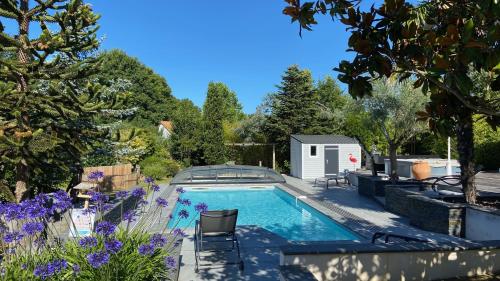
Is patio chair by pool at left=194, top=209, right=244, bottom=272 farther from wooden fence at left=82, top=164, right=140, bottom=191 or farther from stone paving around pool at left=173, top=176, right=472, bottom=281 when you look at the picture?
wooden fence at left=82, top=164, right=140, bottom=191

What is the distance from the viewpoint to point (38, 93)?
27.0 feet

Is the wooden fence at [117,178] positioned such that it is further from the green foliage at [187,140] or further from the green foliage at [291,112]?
the green foliage at [291,112]

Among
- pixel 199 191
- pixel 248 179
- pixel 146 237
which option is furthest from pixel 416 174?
pixel 146 237

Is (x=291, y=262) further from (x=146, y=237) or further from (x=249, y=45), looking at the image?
(x=249, y=45)

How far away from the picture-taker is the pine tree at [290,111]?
2734 cm

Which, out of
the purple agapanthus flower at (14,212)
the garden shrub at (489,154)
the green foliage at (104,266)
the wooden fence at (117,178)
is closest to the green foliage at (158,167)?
the wooden fence at (117,178)

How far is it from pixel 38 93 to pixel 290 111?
2105cm

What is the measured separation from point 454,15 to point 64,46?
800 centimetres

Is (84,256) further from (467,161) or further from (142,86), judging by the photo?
(142,86)

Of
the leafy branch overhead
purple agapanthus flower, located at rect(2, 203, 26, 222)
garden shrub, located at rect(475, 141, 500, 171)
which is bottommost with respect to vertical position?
purple agapanthus flower, located at rect(2, 203, 26, 222)

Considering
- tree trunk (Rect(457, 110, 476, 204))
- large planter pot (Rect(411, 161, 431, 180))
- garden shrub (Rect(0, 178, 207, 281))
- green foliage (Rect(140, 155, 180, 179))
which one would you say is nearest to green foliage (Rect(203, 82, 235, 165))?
green foliage (Rect(140, 155, 180, 179))

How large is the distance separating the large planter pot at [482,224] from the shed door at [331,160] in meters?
14.9

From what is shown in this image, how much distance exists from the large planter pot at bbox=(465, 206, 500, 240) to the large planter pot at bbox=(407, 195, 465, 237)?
154mm

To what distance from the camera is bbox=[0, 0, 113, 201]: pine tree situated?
766 cm
